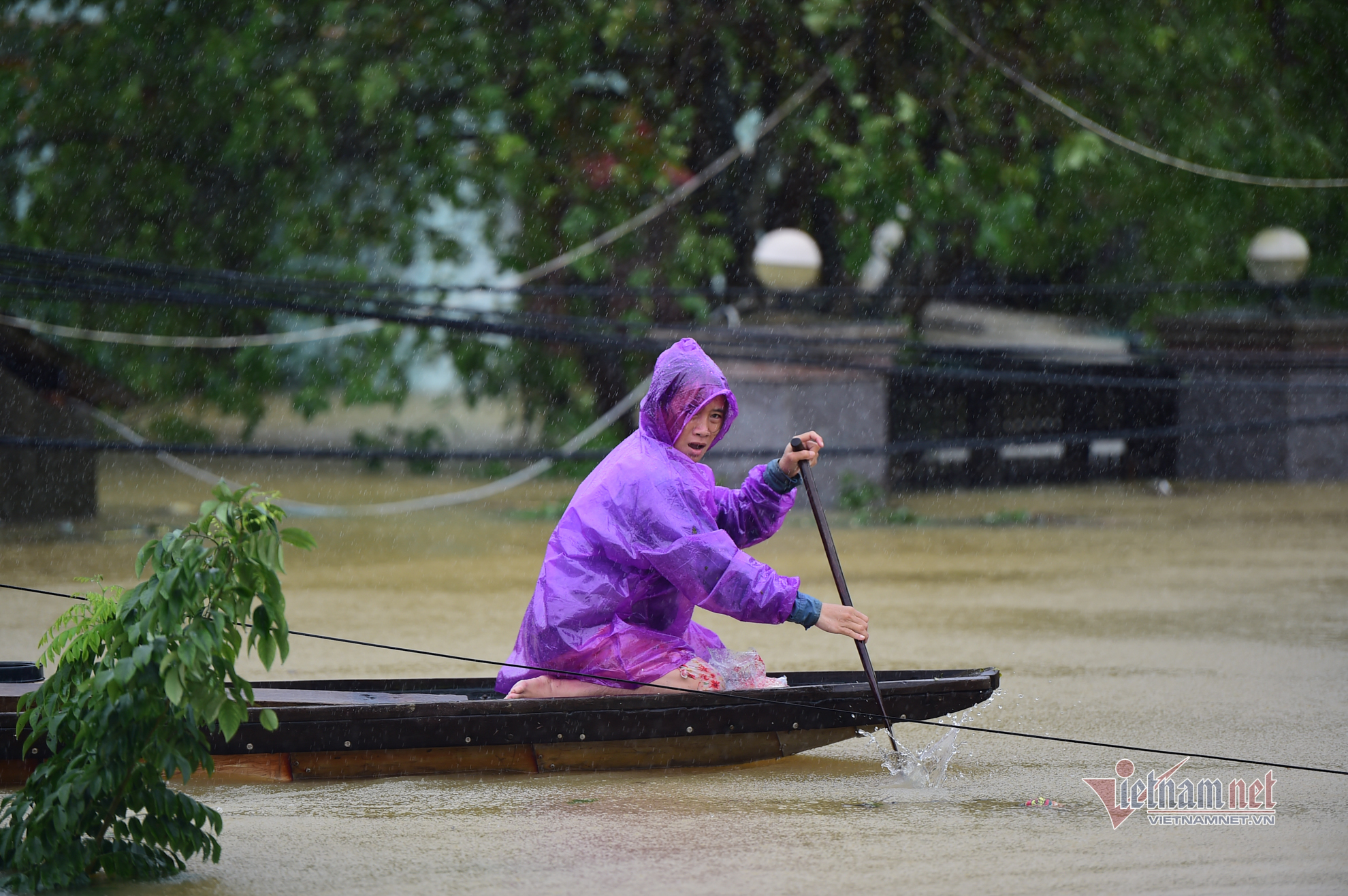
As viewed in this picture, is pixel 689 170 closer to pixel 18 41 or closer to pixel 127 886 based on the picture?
pixel 18 41

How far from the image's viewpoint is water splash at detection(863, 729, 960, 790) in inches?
181

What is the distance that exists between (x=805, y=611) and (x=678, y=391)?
0.79 m

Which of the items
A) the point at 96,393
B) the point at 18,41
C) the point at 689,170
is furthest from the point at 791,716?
the point at 18,41

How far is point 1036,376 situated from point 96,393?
6.78m

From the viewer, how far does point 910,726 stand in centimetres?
541

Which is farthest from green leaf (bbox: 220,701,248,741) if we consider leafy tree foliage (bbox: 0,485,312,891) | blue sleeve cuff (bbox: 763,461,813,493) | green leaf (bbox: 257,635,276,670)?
blue sleeve cuff (bbox: 763,461,813,493)

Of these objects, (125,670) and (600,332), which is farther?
(600,332)

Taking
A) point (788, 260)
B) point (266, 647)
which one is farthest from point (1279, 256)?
point (266, 647)

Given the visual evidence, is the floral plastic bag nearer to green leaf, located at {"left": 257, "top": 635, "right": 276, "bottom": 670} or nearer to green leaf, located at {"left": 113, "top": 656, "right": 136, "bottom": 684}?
green leaf, located at {"left": 257, "top": 635, "right": 276, "bottom": 670}

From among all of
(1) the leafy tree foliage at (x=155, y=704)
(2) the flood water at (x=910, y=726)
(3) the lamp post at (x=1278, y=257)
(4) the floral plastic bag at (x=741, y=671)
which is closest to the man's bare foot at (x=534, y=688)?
(2) the flood water at (x=910, y=726)

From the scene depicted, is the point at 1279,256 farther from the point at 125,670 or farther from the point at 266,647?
the point at 125,670

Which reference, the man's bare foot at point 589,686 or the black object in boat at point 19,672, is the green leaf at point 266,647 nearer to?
the man's bare foot at point 589,686

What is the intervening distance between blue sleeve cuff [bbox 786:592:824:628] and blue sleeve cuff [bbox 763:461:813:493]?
0.55 meters

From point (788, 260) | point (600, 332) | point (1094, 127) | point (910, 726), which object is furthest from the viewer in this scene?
point (600, 332)
